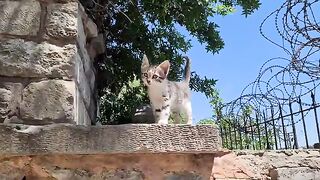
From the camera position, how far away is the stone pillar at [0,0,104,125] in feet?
7.18

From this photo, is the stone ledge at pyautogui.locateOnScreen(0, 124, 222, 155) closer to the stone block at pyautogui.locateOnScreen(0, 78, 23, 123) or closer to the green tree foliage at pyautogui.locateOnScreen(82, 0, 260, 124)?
the stone block at pyautogui.locateOnScreen(0, 78, 23, 123)

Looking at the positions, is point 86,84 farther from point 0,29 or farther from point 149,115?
point 0,29

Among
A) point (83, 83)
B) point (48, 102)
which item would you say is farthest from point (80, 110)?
point (48, 102)

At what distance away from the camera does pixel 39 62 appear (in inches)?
88.8

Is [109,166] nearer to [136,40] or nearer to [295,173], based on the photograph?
[295,173]

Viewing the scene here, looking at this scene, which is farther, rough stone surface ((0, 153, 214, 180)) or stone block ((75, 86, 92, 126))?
stone block ((75, 86, 92, 126))

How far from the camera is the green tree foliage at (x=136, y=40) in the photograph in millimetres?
3607

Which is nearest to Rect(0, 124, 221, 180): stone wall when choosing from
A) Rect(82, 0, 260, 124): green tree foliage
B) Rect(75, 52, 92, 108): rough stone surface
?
Rect(75, 52, 92, 108): rough stone surface

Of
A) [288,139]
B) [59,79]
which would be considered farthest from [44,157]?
[288,139]

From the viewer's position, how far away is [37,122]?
216cm

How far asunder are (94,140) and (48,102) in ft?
1.13

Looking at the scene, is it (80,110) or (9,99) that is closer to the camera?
(9,99)

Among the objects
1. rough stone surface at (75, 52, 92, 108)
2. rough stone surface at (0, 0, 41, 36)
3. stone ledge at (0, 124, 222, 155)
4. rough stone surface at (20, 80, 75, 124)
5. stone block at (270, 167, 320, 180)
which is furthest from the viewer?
stone block at (270, 167, 320, 180)

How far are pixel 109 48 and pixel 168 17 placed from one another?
1.83ft
